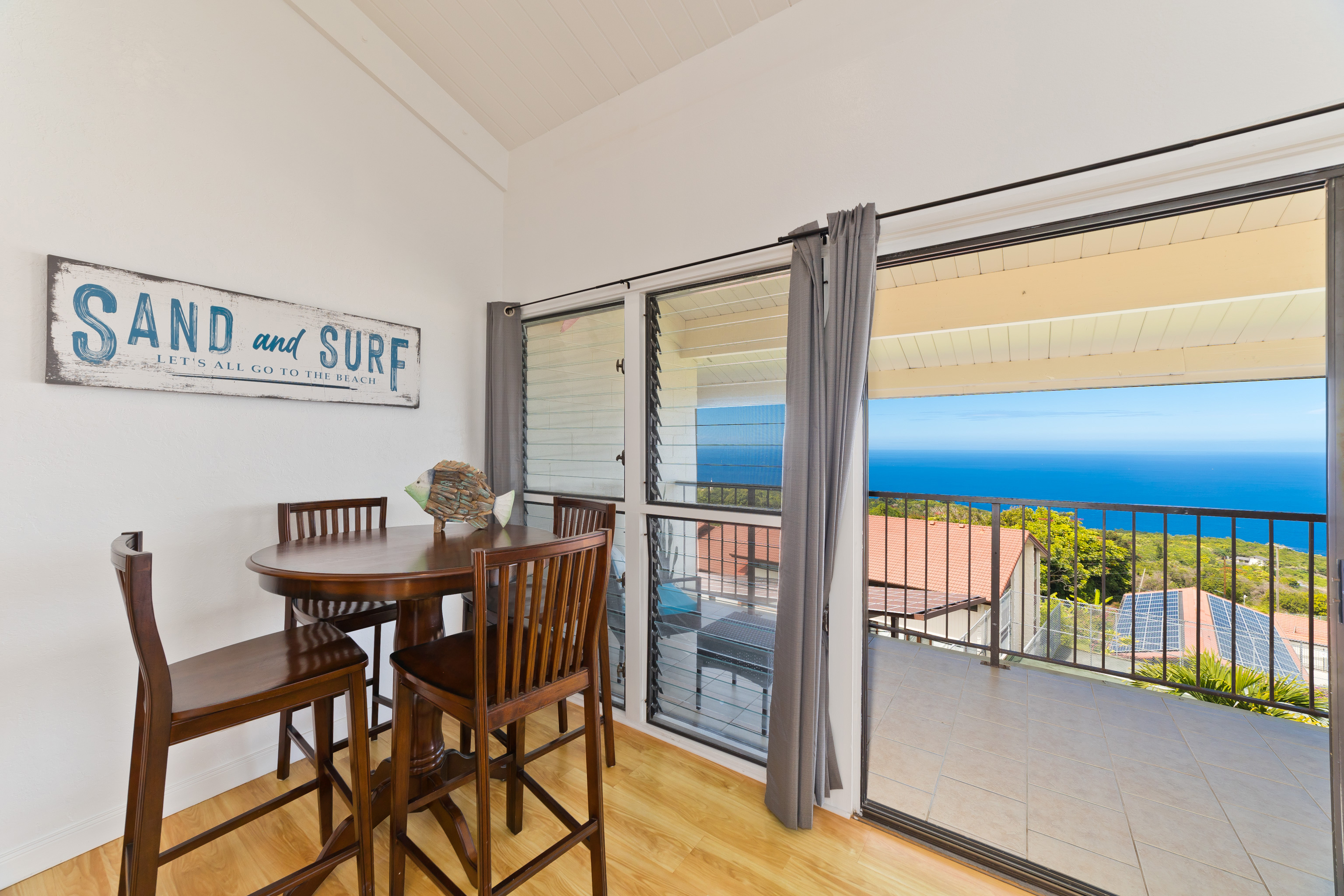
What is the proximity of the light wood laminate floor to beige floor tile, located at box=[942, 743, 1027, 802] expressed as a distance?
607 mm

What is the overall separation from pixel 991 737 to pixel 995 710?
0.32 metres

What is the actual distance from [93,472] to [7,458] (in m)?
0.19

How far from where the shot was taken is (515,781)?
69.7 inches

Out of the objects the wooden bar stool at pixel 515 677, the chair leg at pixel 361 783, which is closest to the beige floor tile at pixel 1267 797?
the wooden bar stool at pixel 515 677

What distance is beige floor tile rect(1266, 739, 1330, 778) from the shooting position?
221cm

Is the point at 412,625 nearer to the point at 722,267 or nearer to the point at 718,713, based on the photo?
the point at 718,713

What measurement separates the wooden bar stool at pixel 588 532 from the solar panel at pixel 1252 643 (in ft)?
10.7

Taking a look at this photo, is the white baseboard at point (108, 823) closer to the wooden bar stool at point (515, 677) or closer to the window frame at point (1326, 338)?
the wooden bar stool at point (515, 677)

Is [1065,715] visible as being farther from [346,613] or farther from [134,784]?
[134,784]

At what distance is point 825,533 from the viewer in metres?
1.83

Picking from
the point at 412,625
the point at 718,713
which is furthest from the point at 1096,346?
the point at 412,625

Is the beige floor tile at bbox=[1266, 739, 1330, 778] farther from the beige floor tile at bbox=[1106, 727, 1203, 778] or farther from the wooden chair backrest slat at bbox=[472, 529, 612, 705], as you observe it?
the wooden chair backrest slat at bbox=[472, 529, 612, 705]

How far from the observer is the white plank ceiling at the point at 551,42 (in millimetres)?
2188

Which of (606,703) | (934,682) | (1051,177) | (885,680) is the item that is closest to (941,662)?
(934,682)
